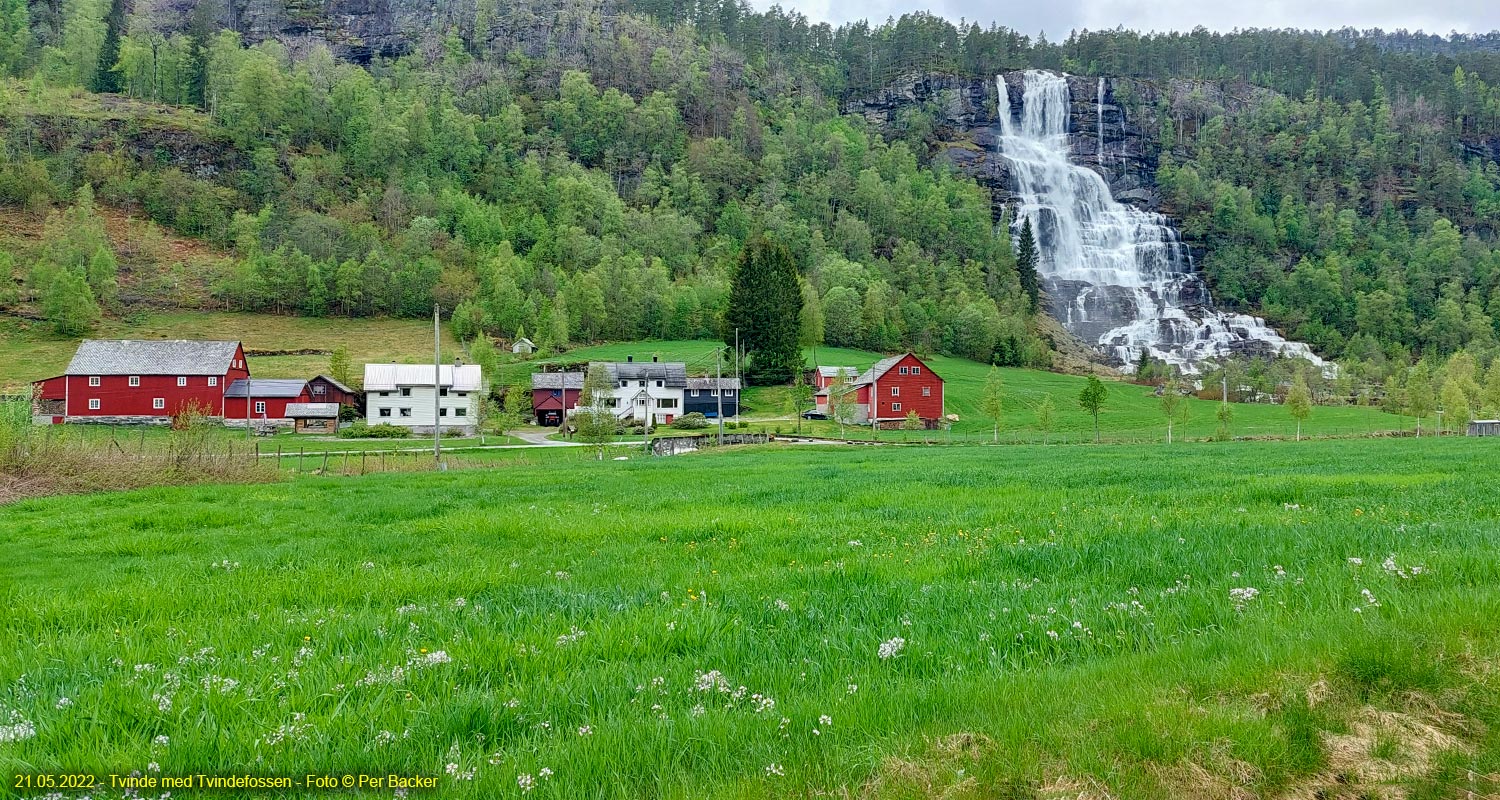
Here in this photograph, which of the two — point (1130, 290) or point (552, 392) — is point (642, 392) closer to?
point (552, 392)

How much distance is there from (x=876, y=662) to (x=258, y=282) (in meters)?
143

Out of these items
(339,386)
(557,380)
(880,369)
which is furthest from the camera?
(557,380)

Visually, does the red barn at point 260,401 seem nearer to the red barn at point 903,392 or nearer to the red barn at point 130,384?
the red barn at point 130,384

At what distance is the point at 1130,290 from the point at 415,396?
512 feet

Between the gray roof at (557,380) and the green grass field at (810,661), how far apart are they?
83.8m

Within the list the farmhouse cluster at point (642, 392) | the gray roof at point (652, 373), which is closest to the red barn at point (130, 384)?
the farmhouse cluster at point (642, 392)

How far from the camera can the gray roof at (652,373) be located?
94.1 m

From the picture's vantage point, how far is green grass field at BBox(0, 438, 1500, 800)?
12.0 ft

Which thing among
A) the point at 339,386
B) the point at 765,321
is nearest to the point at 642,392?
the point at 765,321

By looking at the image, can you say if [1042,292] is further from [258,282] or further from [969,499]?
[969,499]

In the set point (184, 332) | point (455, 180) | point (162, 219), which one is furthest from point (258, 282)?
point (455, 180)

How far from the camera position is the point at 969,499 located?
579 inches

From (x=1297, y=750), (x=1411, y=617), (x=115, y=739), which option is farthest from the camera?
(x=1411, y=617)

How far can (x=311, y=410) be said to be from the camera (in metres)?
83.6
